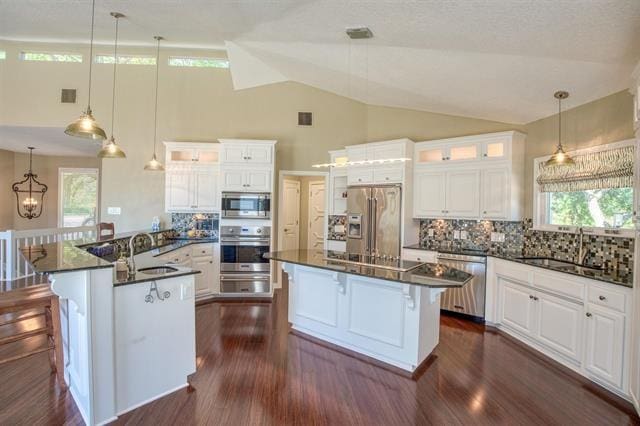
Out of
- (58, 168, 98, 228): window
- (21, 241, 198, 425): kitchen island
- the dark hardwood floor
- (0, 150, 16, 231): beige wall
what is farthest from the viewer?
(58, 168, 98, 228): window

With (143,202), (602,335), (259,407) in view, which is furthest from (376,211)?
(143,202)

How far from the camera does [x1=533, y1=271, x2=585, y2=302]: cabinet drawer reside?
288 cm

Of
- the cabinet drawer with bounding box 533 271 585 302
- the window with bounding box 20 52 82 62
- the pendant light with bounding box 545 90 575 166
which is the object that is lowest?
the cabinet drawer with bounding box 533 271 585 302

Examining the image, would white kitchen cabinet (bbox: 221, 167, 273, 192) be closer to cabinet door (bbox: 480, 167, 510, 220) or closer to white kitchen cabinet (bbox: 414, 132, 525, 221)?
white kitchen cabinet (bbox: 414, 132, 525, 221)

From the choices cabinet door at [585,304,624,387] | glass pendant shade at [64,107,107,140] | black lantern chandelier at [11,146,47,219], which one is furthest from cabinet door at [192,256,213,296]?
black lantern chandelier at [11,146,47,219]

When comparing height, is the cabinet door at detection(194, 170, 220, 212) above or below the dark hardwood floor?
above

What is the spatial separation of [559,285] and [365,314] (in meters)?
1.89

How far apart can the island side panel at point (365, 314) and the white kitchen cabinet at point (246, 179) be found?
69.9 inches

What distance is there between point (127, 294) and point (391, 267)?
2.22m

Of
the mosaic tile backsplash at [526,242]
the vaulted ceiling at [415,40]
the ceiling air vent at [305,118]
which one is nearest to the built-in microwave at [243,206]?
the ceiling air vent at [305,118]

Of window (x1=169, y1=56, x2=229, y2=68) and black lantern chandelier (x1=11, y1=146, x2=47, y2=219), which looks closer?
window (x1=169, y1=56, x2=229, y2=68)

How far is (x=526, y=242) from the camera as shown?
14.0ft

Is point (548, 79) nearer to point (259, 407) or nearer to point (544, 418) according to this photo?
point (544, 418)

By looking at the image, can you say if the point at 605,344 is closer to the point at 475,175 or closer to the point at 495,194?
the point at 495,194
